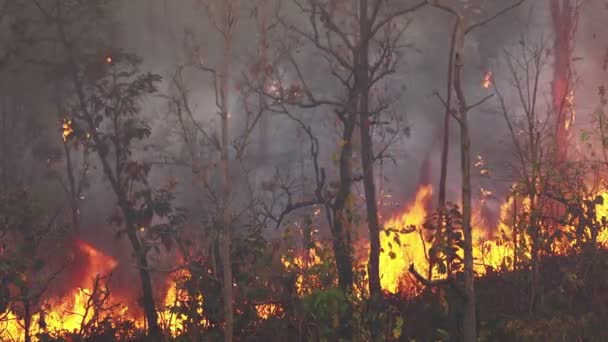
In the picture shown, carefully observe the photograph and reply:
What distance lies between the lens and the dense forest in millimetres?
8492

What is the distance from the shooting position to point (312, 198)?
1662 cm

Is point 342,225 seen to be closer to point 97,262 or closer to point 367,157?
point 367,157

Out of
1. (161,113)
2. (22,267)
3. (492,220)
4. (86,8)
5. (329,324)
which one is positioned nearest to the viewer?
(329,324)

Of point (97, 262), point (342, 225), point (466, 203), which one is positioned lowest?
point (466, 203)

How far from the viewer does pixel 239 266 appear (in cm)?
998

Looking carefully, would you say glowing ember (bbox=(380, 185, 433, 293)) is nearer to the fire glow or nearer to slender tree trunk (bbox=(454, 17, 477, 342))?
the fire glow

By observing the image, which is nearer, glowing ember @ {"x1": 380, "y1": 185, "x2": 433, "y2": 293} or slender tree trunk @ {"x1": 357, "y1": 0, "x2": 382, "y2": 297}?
slender tree trunk @ {"x1": 357, "y1": 0, "x2": 382, "y2": 297}

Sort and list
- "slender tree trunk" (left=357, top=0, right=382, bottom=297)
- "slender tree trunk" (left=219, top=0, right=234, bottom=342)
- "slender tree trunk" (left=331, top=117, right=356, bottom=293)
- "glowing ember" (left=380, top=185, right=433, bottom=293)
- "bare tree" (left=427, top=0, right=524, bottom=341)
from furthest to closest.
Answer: "glowing ember" (left=380, top=185, right=433, bottom=293)
"slender tree trunk" (left=357, top=0, right=382, bottom=297)
"slender tree trunk" (left=331, top=117, right=356, bottom=293)
"slender tree trunk" (left=219, top=0, right=234, bottom=342)
"bare tree" (left=427, top=0, right=524, bottom=341)

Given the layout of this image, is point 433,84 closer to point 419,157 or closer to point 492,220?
point 419,157

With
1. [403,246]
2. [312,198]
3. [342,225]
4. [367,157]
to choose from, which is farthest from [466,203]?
[312,198]

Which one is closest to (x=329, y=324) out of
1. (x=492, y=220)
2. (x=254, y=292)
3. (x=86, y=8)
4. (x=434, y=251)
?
(x=254, y=292)

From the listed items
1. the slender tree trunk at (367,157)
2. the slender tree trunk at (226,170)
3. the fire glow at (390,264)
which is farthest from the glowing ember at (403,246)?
the slender tree trunk at (226,170)

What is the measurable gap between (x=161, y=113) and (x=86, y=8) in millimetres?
11658

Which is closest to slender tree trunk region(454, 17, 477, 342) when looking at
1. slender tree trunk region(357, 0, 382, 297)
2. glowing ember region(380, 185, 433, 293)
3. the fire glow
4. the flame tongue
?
glowing ember region(380, 185, 433, 293)
